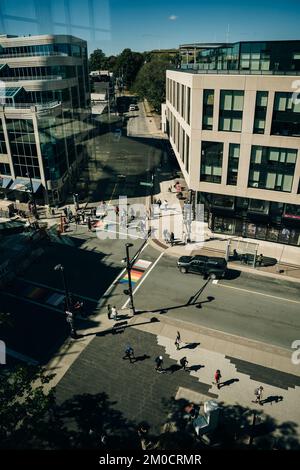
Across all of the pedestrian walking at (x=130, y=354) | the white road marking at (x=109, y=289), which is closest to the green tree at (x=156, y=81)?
the white road marking at (x=109, y=289)

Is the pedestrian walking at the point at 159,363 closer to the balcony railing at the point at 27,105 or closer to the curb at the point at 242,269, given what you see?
the curb at the point at 242,269

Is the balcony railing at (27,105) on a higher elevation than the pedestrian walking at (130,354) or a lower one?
higher

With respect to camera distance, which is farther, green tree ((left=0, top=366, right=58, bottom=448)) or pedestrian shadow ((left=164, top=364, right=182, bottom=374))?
pedestrian shadow ((left=164, top=364, right=182, bottom=374))

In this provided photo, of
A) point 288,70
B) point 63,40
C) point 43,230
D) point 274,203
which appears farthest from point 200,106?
point 63,40

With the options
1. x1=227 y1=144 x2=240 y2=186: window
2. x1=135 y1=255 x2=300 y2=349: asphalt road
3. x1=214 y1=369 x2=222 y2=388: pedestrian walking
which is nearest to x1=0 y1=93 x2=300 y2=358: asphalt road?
x1=135 y1=255 x2=300 y2=349: asphalt road

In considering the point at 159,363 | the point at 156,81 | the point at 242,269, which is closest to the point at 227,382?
the point at 159,363

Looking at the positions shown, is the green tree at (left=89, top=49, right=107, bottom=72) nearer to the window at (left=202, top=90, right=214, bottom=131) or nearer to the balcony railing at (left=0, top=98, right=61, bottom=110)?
the balcony railing at (left=0, top=98, right=61, bottom=110)
